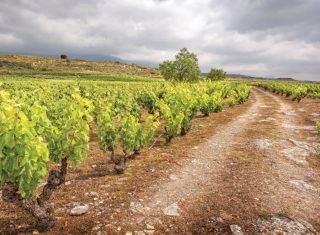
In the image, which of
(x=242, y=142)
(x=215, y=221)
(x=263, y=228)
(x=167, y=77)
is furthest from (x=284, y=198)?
(x=167, y=77)

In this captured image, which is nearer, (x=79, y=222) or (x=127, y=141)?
(x=79, y=222)

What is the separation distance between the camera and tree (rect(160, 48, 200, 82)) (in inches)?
3078

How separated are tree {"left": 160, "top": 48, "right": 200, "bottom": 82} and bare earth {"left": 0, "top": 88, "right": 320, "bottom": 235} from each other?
62353 mm

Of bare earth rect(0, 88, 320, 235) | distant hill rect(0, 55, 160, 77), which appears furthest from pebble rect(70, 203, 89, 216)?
distant hill rect(0, 55, 160, 77)

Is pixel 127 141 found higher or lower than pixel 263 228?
higher

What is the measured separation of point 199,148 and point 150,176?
5145mm

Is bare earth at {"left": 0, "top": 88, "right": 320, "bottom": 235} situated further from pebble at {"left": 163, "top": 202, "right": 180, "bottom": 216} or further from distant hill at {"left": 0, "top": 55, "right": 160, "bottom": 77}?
distant hill at {"left": 0, "top": 55, "right": 160, "bottom": 77}

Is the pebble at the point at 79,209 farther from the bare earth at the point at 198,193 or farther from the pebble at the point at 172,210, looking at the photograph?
the pebble at the point at 172,210

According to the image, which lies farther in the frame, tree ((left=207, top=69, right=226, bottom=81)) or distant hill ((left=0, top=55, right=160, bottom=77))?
tree ((left=207, top=69, right=226, bottom=81))

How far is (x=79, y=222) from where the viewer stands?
8.12 meters

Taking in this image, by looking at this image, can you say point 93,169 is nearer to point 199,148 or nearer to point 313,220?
point 199,148

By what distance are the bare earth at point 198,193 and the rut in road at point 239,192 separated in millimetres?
27

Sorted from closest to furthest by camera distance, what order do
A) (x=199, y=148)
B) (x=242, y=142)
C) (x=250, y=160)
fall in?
(x=250, y=160), (x=199, y=148), (x=242, y=142)

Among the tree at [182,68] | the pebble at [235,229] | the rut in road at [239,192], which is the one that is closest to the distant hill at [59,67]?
the tree at [182,68]
